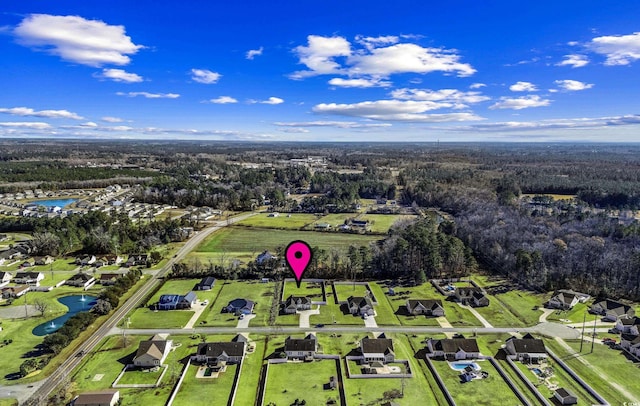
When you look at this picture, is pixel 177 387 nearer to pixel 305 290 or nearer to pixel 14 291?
pixel 305 290

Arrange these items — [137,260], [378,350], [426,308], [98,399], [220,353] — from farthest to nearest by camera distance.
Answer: [137,260]
[426,308]
[378,350]
[220,353]
[98,399]

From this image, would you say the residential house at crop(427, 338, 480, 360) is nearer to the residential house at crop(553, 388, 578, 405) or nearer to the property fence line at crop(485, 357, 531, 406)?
the property fence line at crop(485, 357, 531, 406)

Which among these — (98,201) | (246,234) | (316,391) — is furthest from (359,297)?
(98,201)

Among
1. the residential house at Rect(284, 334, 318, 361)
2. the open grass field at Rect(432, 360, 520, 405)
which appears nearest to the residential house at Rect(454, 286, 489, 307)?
the open grass field at Rect(432, 360, 520, 405)

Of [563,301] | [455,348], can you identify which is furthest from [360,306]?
[563,301]

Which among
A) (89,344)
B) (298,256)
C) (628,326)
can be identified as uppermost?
(298,256)

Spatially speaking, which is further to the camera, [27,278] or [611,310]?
[27,278]

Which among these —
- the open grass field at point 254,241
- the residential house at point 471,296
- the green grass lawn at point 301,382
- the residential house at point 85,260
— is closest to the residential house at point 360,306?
the green grass lawn at point 301,382
